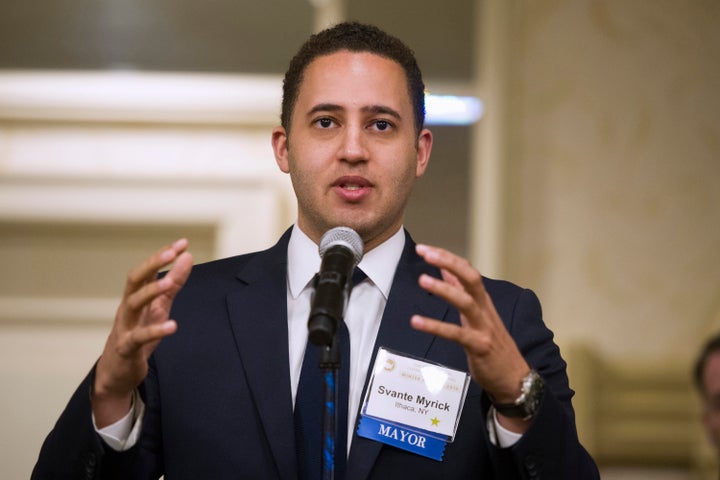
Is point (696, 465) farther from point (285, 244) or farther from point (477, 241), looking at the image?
point (285, 244)

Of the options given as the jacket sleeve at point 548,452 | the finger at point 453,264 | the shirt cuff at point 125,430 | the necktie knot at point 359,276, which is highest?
the necktie knot at point 359,276

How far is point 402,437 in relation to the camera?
1.72m

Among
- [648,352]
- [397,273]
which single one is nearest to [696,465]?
[648,352]

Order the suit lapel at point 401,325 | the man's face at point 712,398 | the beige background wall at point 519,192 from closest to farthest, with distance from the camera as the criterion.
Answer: the suit lapel at point 401,325
the man's face at point 712,398
the beige background wall at point 519,192

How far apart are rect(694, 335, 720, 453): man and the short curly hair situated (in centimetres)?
128

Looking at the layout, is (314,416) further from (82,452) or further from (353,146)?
(353,146)

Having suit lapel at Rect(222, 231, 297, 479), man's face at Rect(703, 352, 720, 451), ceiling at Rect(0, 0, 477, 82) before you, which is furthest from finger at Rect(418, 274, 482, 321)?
ceiling at Rect(0, 0, 477, 82)

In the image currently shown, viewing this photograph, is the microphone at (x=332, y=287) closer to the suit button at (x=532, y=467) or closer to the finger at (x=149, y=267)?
the finger at (x=149, y=267)

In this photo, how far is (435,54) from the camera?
11.3ft

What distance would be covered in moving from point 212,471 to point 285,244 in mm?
511

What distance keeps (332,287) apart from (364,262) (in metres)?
0.60

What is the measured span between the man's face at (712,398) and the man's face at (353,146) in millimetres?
1292

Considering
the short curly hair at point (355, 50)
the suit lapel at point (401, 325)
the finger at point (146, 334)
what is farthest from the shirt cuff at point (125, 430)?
the short curly hair at point (355, 50)

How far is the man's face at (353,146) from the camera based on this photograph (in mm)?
1890
